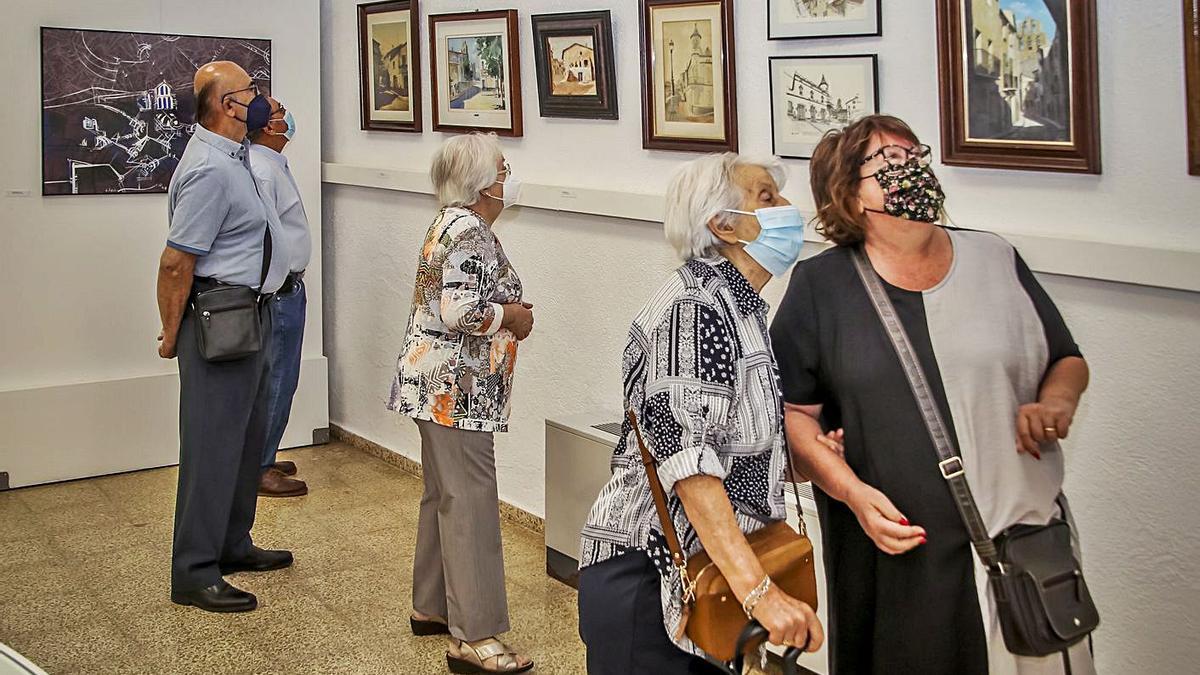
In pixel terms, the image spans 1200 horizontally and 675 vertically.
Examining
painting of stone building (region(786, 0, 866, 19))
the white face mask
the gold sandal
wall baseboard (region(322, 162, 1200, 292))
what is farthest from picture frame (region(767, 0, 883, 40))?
the gold sandal

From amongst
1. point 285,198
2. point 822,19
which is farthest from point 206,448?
point 822,19

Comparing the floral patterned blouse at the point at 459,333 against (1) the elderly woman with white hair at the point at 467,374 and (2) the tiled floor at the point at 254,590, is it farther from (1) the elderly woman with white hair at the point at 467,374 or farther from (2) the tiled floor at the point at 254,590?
(2) the tiled floor at the point at 254,590

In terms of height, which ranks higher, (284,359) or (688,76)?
(688,76)

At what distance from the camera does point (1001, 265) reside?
2738 mm

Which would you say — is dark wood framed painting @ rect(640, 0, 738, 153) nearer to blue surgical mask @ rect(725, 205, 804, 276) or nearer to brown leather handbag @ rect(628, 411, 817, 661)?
blue surgical mask @ rect(725, 205, 804, 276)

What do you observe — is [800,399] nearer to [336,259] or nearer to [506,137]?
[506,137]

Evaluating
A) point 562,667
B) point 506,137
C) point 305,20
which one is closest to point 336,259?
point 305,20

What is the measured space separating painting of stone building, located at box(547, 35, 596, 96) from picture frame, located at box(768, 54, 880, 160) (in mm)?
1115

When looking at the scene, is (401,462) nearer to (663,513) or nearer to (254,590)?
(254,590)

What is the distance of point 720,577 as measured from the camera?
8.44 feet

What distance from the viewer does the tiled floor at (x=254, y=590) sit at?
4.67 meters

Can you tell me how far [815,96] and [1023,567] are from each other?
2114mm

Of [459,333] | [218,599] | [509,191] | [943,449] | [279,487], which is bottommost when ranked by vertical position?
[218,599]

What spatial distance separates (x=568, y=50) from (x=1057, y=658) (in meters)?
3.57
